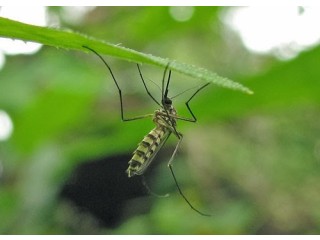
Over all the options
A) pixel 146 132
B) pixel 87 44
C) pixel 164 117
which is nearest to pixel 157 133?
pixel 164 117

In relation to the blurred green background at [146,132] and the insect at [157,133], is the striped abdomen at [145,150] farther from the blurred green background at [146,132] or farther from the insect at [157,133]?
the blurred green background at [146,132]

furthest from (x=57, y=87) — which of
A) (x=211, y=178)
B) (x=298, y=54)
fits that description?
(x=211, y=178)

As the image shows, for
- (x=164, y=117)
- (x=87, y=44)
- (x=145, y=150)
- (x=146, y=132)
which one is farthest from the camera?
(x=146, y=132)

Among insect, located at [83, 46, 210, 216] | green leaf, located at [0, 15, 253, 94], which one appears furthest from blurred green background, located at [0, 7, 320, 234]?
green leaf, located at [0, 15, 253, 94]

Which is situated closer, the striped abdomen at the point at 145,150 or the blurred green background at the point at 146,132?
the striped abdomen at the point at 145,150

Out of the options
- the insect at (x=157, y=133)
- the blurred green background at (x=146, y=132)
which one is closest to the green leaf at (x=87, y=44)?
the insect at (x=157, y=133)

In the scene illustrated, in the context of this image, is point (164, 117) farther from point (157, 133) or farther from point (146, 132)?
point (146, 132)

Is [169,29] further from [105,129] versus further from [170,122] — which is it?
[170,122]
